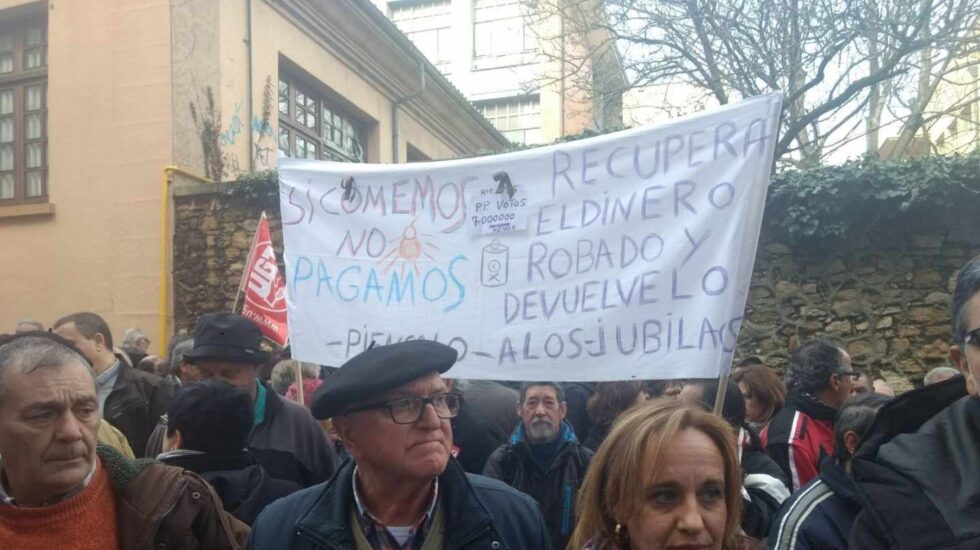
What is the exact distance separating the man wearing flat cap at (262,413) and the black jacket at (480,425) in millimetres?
1229

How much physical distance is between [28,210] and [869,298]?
9.89 m

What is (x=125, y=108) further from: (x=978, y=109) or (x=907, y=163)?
(x=978, y=109)

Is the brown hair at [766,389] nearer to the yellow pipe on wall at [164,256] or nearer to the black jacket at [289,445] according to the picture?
the black jacket at [289,445]

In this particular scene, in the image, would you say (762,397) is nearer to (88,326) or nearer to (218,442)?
(218,442)

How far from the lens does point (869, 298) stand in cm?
844

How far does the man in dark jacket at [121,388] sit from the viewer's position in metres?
4.45

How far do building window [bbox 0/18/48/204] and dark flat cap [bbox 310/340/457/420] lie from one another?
10.2 metres

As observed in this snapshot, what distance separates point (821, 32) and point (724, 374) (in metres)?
10.3

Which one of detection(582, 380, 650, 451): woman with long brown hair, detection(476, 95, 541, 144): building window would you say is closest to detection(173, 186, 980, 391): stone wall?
detection(582, 380, 650, 451): woman with long brown hair

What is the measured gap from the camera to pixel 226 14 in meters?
11.0

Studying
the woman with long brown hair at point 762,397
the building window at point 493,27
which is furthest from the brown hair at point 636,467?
the building window at point 493,27

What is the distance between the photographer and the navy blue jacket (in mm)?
1925

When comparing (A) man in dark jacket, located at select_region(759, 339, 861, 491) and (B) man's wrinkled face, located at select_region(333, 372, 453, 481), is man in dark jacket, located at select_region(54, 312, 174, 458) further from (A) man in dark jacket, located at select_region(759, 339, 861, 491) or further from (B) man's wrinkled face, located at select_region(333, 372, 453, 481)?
(A) man in dark jacket, located at select_region(759, 339, 861, 491)

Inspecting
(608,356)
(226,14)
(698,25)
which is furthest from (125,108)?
(608,356)
